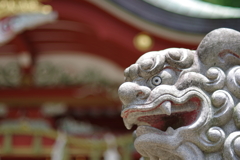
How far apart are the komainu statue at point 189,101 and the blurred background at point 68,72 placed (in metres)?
1.44

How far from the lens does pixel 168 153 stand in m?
0.93

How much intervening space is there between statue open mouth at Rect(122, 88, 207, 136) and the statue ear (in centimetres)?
10

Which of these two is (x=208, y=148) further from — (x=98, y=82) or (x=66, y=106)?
(x=66, y=106)

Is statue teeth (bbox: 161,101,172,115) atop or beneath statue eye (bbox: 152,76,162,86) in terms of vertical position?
beneath

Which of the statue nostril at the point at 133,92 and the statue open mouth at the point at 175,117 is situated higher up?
the statue nostril at the point at 133,92

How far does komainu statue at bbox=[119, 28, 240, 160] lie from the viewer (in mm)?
906

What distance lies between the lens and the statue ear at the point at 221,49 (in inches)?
37.3

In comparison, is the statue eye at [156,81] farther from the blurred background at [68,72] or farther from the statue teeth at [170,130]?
the blurred background at [68,72]

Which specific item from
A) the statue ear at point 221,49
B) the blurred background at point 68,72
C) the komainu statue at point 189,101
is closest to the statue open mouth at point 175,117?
the komainu statue at point 189,101

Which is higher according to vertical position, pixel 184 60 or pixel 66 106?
pixel 66 106

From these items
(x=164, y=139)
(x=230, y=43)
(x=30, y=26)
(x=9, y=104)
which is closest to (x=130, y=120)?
(x=164, y=139)

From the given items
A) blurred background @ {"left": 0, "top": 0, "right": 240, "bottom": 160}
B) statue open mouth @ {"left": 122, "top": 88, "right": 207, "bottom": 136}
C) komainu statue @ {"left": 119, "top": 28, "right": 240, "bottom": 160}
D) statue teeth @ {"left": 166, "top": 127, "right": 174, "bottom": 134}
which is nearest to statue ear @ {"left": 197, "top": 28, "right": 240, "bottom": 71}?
komainu statue @ {"left": 119, "top": 28, "right": 240, "bottom": 160}

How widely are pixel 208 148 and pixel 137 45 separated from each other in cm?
163

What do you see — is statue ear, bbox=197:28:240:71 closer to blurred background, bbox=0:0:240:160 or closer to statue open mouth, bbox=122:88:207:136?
statue open mouth, bbox=122:88:207:136
